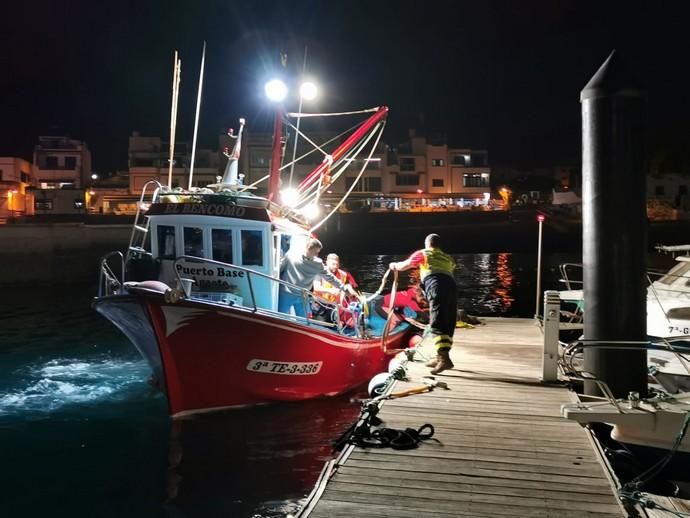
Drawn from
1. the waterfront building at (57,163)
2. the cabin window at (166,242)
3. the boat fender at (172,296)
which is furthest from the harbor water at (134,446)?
the waterfront building at (57,163)

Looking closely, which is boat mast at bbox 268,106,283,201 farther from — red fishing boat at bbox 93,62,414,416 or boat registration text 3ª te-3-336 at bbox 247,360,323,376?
boat registration text 3ª te-3-336 at bbox 247,360,323,376

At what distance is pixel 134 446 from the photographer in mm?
9188

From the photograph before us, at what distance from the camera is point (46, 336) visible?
18.5m

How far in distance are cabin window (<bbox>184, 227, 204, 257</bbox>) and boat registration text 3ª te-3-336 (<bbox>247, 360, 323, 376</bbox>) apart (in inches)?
85.6

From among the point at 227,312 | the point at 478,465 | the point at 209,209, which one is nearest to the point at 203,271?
the point at 209,209

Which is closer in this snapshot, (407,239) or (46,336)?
(46,336)

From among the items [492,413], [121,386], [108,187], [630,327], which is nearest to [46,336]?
[121,386]

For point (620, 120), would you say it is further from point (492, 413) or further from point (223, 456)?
point (223, 456)

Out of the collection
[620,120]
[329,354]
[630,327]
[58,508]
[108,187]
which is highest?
[108,187]

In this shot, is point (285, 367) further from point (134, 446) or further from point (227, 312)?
point (134, 446)

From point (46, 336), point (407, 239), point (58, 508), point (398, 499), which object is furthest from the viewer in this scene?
point (407, 239)

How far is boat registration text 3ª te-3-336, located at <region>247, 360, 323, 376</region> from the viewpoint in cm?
970

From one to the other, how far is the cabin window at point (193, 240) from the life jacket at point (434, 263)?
3975mm

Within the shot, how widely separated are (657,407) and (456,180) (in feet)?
198
